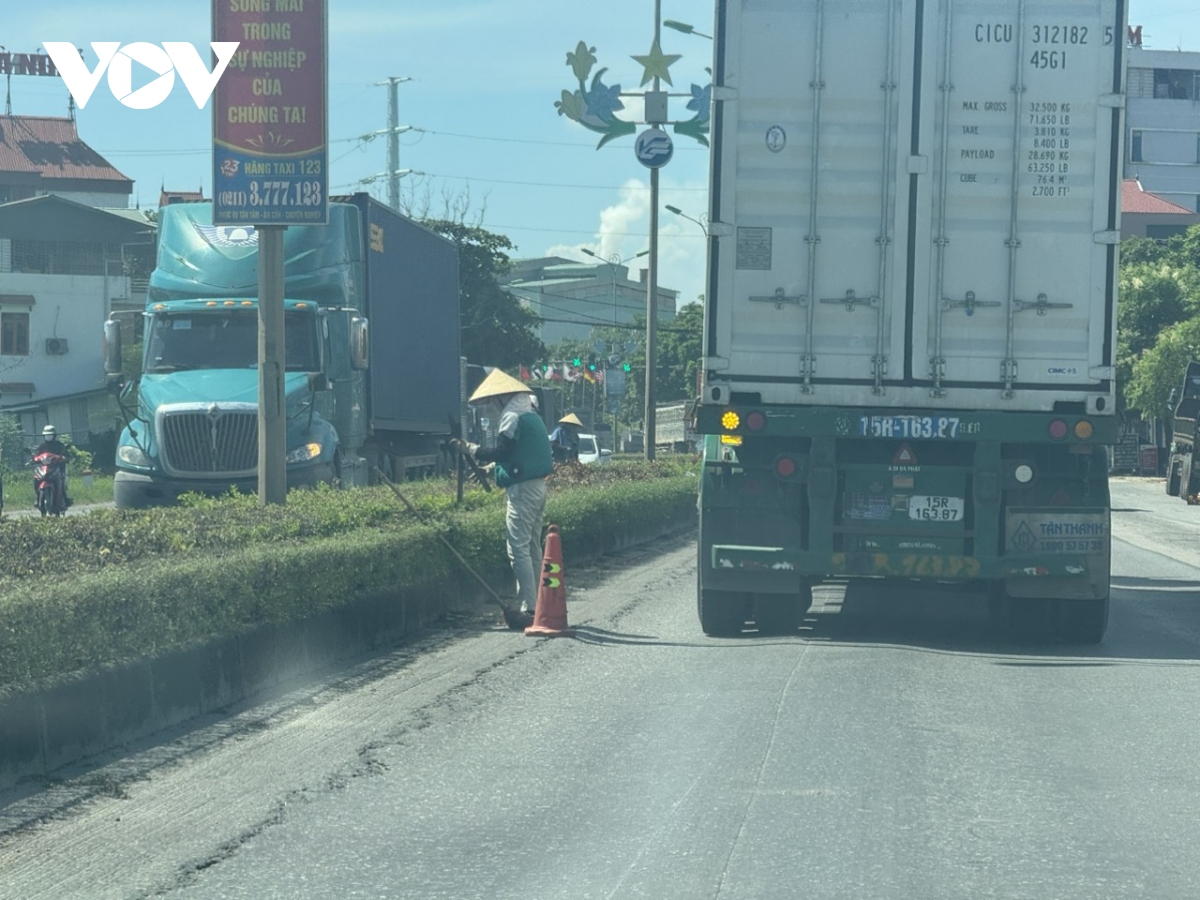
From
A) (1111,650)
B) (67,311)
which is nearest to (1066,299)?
(1111,650)

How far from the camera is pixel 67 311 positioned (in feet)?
182

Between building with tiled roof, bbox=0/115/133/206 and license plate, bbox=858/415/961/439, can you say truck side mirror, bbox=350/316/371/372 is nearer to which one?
license plate, bbox=858/415/961/439

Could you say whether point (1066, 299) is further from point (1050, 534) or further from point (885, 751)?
point (885, 751)

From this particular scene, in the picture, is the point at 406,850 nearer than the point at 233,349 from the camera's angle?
Yes

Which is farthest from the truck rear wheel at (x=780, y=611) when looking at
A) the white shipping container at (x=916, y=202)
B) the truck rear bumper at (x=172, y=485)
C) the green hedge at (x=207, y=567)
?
the truck rear bumper at (x=172, y=485)

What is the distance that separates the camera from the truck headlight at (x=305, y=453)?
772 inches

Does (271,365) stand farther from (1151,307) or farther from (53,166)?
(53,166)

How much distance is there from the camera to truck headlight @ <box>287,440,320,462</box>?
64.3 feet

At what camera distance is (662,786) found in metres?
6.72

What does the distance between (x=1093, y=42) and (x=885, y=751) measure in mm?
5668

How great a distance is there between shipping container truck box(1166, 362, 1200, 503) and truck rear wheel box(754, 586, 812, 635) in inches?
1080

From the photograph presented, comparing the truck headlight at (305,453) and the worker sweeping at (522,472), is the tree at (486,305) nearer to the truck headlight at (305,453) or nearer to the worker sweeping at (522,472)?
the truck headlight at (305,453)

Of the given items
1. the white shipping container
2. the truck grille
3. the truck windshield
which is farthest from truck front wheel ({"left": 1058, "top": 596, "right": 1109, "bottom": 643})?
the truck windshield

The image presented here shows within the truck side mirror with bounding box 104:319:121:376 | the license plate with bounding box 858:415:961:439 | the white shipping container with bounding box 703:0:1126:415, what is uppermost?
the white shipping container with bounding box 703:0:1126:415
